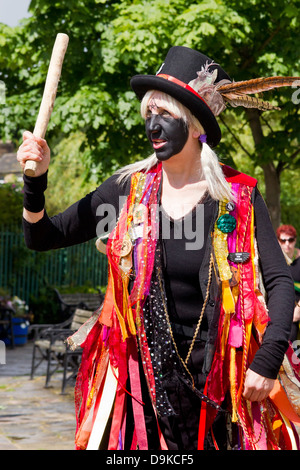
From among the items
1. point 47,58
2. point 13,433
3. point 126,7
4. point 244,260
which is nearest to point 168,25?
point 126,7

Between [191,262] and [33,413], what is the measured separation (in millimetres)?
5494

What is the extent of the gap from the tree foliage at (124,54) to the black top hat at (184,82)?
16.8ft

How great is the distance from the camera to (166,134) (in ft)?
9.20

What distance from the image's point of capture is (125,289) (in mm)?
2779

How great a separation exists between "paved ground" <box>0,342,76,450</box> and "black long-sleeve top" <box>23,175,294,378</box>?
373cm

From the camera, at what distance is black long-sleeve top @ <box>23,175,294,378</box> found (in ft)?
8.56

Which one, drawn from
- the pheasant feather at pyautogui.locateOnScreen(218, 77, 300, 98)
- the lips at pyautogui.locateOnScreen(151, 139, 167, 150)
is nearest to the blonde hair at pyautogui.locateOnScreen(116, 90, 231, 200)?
the lips at pyautogui.locateOnScreen(151, 139, 167, 150)

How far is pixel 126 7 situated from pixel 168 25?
75 centimetres

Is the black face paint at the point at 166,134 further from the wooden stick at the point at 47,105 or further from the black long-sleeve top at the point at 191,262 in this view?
the wooden stick at the point at 47,105

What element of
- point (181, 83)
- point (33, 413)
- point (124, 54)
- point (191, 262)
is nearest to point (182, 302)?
point (191, 262)

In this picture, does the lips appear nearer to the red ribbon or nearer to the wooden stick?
the red ribbon

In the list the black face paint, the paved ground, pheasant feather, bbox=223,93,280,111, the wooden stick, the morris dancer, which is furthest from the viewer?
the paved ground

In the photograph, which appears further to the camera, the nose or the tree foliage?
the tree foliage

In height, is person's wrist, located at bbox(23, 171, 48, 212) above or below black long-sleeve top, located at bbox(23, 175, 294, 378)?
above
